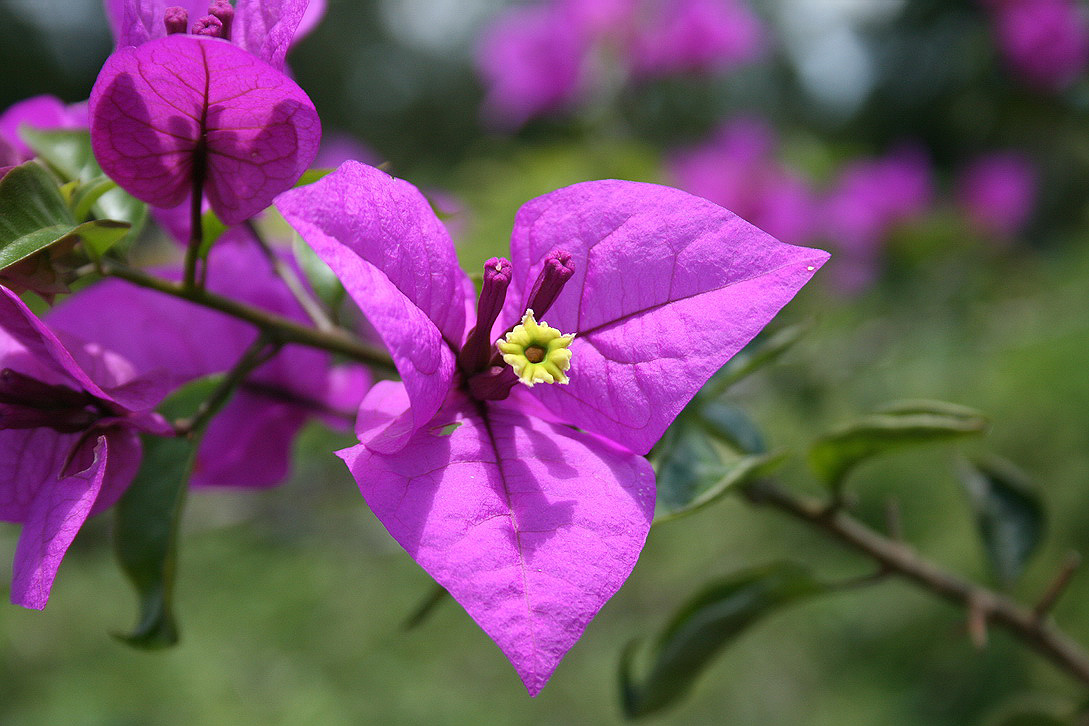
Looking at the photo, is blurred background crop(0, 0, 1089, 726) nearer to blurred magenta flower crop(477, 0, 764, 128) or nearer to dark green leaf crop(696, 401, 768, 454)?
blurred magenta flower crop(477, 0, 764, 128)

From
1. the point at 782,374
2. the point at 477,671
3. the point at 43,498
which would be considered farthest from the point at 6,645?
the point at 43,498

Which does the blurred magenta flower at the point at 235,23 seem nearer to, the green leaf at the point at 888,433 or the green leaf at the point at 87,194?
the green leaf at the point at 87,194

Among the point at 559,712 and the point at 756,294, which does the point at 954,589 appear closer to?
the point at 756,294

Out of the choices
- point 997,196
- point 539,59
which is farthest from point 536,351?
point 997,196

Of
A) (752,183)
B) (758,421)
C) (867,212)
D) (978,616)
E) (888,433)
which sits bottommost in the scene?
(758,421)

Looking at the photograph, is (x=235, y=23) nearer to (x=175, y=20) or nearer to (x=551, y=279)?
(x=175, y=20)

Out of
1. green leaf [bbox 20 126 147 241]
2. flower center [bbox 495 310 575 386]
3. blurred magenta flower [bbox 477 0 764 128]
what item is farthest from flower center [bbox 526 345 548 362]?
blurred magenta flower [bbox 477 0 764 128]
